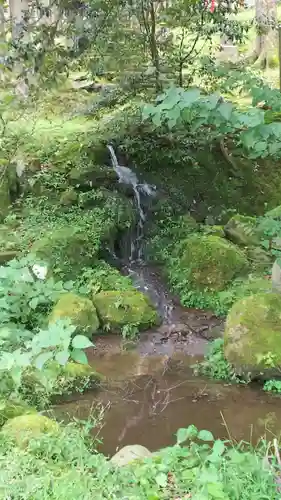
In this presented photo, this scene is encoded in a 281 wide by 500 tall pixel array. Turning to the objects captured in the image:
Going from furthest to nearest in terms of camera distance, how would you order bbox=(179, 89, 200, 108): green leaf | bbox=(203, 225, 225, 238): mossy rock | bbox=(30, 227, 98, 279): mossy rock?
bbox=(203, 225, 225, 238): mossy rock
bbox=(30, 227, 98, 279): mossy rock
bbox=(179, 89, 200, 108): green leaf

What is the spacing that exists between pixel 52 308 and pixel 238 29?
594cm

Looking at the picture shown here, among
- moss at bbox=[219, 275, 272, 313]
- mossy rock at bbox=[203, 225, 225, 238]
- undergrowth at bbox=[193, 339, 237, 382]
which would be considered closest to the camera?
undergrowth at bbox=[193, 339, 237, 382]

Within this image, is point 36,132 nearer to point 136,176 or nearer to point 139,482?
point 136,176

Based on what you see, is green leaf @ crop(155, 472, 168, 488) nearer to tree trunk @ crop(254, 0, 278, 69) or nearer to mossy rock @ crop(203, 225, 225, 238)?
mossy rock @ crop(203, 225, 225, 238)

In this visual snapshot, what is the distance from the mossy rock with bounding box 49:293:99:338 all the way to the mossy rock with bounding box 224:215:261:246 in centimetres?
295

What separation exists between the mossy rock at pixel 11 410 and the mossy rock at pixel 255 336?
7.97 ft

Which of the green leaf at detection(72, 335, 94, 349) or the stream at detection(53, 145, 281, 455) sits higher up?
the green leaf at detection(72, 335, 94, 349)

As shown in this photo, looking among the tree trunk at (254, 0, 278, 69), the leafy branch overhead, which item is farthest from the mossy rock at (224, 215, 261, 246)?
the tree trunk at (254, 0, 278, 69)

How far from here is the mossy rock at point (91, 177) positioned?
29.6 ft

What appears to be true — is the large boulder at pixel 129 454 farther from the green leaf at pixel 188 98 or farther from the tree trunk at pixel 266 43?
the tree trunk at pixel 266 43

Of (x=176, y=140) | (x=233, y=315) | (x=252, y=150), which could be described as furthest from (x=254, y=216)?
(x=252, y=150)

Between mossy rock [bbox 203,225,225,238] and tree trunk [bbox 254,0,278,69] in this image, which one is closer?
mossy rock [bbox 203,225,225,238]

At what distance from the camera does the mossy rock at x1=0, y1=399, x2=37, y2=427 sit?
3727 millimetres

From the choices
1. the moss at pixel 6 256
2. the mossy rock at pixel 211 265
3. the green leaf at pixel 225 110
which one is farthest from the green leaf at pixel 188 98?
the moss at pixel 6 256
